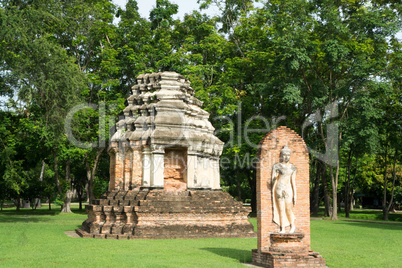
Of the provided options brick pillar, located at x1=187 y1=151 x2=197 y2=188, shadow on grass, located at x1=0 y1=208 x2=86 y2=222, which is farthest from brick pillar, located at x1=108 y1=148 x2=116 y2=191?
shadow on grass, located at x1=0 y1=208 x2=86 y2=222

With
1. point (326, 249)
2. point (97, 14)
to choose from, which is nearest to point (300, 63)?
point (97, 14)

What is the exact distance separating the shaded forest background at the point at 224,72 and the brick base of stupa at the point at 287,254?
1322 centimetres

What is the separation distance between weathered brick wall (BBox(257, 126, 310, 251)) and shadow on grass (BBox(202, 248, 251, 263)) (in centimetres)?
84

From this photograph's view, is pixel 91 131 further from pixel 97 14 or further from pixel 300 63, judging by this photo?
pixel 300 63

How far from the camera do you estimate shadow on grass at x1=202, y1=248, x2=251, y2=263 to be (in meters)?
10.4

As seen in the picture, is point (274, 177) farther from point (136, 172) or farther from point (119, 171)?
point (119, 171)

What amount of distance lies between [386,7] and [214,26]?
12.0m

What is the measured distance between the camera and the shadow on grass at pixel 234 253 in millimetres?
10409

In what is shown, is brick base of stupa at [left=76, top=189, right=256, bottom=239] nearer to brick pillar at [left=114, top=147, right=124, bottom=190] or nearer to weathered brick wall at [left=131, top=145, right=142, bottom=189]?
weathered brick wall at [left=131, top=145, right=142, bottom=189]

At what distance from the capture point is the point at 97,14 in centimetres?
2783

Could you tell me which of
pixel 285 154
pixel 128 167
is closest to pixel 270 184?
pixel 285 154

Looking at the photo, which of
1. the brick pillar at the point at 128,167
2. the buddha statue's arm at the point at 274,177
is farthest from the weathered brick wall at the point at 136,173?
the buddha statue's arm at the point at 274,177

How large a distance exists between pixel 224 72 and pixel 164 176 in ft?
51.7

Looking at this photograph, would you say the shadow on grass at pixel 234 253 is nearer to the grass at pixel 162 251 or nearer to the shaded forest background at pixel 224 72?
the grass at pixel 162 251
